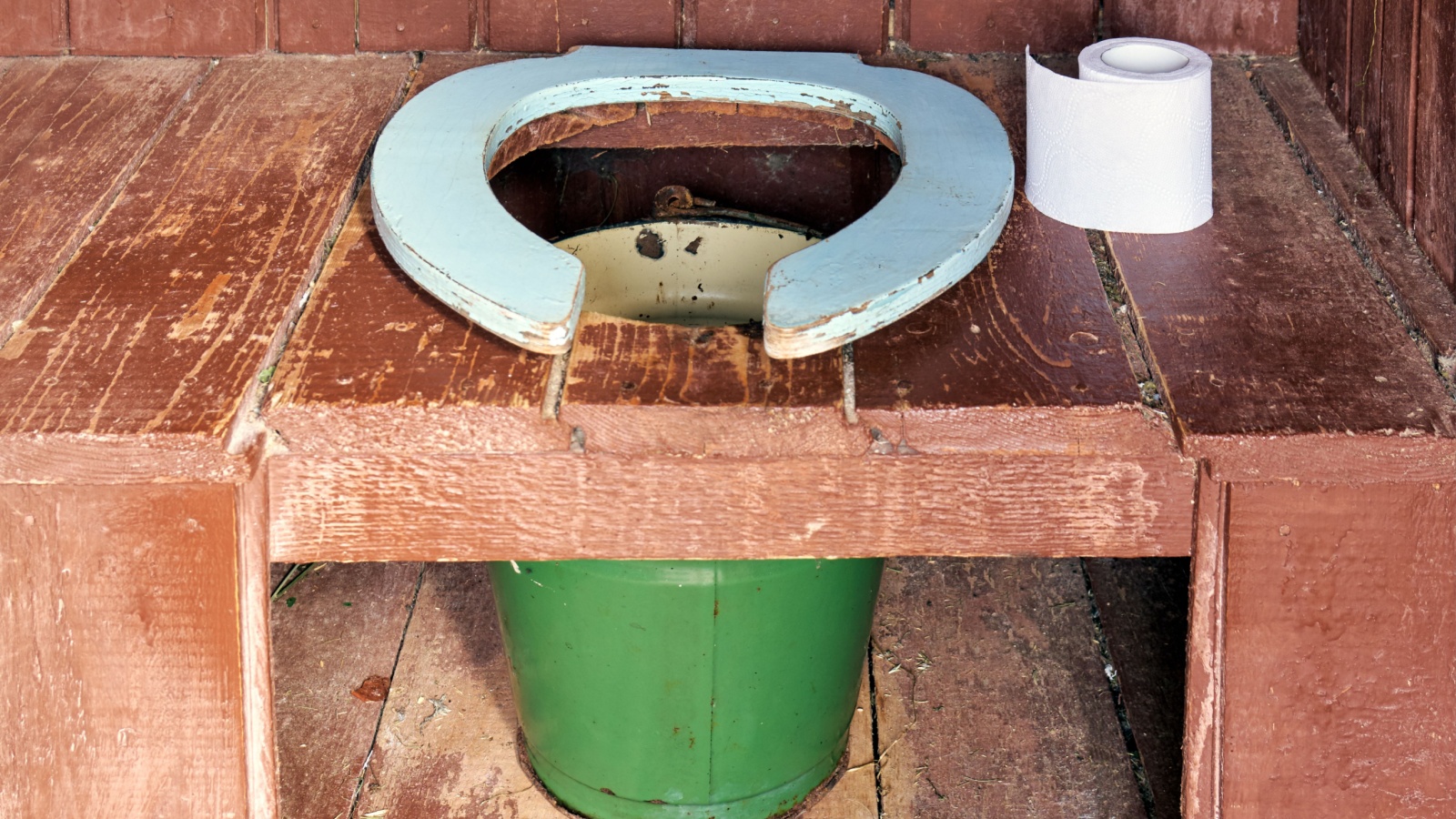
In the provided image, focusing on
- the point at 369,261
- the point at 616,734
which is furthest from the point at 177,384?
the point at 616,734

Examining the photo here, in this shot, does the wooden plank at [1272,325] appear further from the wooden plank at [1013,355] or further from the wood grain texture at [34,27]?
→ the wood grain texture at [34,27]

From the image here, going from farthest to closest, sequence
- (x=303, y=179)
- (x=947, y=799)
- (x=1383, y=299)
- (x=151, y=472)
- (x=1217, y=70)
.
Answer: (x=1217, y=70)
(x=947, y=799)
(x=303, y=179)
(x=1383, y=299)
(x=151, y=472)

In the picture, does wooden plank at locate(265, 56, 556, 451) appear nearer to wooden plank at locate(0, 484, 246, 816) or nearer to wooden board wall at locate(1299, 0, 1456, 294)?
wooden plank at locate(0, 484, 246, 816)

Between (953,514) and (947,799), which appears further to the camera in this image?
(947,799)

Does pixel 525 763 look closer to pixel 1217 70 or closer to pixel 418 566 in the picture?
pixel 418 566

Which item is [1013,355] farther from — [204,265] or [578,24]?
[578,24]

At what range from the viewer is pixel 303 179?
4.65 ft

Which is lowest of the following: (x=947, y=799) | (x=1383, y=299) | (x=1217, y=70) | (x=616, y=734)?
(x=947, y=799)

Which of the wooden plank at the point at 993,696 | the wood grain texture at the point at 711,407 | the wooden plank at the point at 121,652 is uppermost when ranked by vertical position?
the wood grain texture at the point at 711,407

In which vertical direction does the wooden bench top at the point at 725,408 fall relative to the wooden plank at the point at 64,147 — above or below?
below

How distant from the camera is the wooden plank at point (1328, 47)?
1537 mm

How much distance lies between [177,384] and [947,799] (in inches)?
36.5

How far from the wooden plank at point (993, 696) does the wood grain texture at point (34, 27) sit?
128 cm

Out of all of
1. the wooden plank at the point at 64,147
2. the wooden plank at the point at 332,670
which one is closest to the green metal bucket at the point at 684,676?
the wooden plank at the point at 332,670
